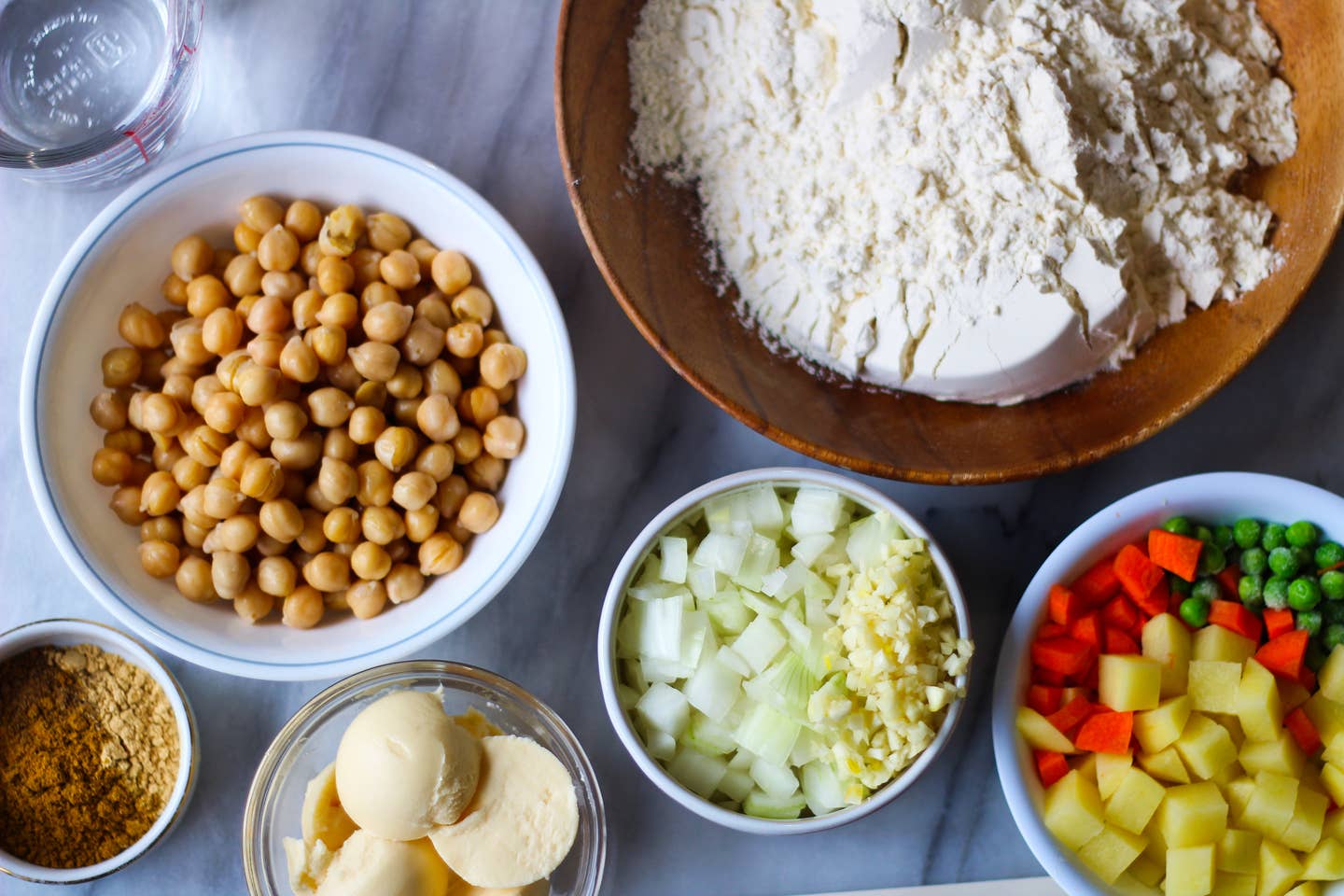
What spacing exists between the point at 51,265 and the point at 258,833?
834 millimetres


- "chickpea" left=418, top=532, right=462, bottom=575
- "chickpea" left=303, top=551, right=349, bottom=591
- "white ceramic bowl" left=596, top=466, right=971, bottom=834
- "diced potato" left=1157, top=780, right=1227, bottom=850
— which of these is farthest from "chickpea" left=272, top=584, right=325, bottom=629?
"diced potato" left=1157, top=780, right=1227, bottom=850

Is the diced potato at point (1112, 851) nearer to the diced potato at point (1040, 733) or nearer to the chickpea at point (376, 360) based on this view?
the diced potato at point (1040, 733)

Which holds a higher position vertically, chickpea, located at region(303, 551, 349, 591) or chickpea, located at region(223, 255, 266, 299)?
chickpea, located at region(223, 255, 266, 299)

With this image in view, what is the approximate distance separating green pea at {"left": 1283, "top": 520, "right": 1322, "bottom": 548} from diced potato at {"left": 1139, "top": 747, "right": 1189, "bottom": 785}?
29 centimetres

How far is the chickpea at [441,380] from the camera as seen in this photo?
4.59 feet

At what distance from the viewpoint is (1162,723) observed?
1310mm

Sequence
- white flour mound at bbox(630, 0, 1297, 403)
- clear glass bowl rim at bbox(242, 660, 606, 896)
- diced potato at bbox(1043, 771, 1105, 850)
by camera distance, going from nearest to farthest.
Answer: white flour mound at bbox(630, 0, 1297, 403) → diced potato at bbox(1043, 771, 1105, 850) → clear glass bowl rim at bbox(242, 660, 606, 896)

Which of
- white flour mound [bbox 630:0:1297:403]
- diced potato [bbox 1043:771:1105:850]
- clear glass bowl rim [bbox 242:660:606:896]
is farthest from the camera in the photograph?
clear glass bowl rim [bbox 242:660:606:896]

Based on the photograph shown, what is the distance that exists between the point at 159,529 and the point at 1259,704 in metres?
1.36

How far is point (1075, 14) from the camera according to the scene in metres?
1.24

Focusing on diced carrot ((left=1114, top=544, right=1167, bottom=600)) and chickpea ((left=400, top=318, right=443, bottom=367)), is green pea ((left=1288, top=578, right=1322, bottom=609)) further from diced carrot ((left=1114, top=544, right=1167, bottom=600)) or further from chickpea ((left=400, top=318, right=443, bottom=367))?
chickpea ((left=400, top=318, right=443, bottom=367))

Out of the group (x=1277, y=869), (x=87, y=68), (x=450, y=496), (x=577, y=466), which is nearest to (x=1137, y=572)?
(x=1277, y=869)

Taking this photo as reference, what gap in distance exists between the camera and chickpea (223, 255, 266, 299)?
1.40 metres

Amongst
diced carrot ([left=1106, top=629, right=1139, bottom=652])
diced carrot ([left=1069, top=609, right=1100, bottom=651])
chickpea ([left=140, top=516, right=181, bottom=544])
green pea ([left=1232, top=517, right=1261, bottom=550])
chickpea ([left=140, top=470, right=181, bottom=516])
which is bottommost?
chickpea ([left=140, top=516, right=181, bottom=544])
